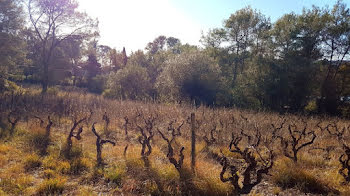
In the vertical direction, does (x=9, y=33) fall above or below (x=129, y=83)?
above

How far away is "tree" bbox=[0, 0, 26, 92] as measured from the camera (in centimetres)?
1326

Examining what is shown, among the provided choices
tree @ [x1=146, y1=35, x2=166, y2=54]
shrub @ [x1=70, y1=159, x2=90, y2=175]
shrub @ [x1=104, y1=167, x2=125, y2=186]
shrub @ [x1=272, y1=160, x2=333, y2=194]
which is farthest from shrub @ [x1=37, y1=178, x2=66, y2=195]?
tree @ [x1=146, y1=35, x2=166, y2=54]

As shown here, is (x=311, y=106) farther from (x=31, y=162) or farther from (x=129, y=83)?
(x=31, y=162)

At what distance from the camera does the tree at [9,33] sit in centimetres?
1326

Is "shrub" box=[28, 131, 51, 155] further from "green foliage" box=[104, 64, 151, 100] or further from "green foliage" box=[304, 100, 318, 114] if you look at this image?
"green foliage" box=[304, 100, 318, 114]

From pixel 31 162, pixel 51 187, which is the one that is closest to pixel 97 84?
pixel 31 162

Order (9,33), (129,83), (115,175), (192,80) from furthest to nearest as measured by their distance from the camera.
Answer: (129,83), (192,80), (9,33), (115,175)

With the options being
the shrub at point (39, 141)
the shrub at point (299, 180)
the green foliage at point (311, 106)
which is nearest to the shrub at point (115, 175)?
the shrub at point (39, 141)

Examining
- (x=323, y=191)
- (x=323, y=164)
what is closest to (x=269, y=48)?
(x=323, y=164)

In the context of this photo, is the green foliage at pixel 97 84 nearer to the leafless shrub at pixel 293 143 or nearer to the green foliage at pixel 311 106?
the green foliage at pixel 311 106

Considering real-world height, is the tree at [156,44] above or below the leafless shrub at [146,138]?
above

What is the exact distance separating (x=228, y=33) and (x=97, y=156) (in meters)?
20.8

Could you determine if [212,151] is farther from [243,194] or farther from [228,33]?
[228,33]

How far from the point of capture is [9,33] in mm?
13930
